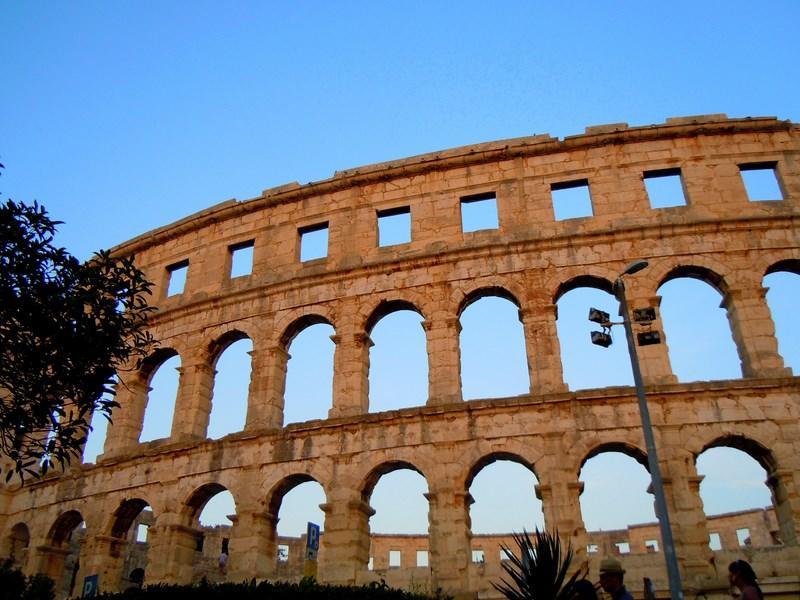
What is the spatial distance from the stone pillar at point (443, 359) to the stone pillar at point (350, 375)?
70.0 inches

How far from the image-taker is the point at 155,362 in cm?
2236

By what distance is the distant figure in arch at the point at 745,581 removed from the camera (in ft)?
22.7

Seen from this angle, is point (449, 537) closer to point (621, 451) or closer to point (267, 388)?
point (621, 451)

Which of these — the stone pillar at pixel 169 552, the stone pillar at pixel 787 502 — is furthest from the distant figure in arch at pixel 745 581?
the stone pillar at pixel 169 552

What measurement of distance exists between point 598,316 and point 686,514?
5.73 meters

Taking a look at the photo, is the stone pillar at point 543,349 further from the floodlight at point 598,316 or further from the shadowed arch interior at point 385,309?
the floodlight at point 598,316

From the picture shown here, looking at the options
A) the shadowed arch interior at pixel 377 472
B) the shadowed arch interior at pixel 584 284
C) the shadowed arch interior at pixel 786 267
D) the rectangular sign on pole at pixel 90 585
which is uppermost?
the shadowed arch interior at pixel 786 267

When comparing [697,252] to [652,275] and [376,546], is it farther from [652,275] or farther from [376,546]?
[376,546]

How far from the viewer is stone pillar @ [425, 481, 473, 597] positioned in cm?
1535

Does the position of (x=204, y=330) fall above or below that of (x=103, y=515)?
above

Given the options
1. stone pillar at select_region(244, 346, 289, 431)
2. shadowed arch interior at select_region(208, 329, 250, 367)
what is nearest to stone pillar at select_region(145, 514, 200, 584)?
stone pillar at select_region(244, 346, 289, 431)

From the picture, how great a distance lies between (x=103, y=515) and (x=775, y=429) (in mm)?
17082

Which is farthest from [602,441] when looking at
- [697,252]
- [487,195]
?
[487,195]

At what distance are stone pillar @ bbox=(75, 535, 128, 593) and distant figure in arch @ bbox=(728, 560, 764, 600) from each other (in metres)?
16.5
